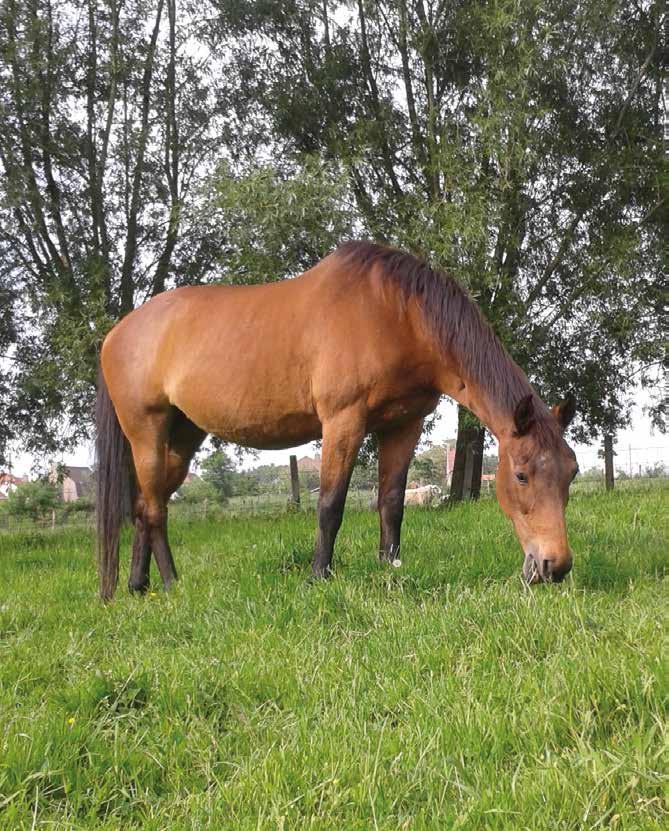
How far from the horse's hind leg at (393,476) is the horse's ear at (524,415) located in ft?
3.61

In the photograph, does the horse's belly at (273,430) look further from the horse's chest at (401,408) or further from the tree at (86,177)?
the tree at (86,177)

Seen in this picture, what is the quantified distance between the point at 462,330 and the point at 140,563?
3056mm

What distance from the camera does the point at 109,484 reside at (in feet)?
17.9

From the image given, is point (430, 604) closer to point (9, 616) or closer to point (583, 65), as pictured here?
point (9, 616)

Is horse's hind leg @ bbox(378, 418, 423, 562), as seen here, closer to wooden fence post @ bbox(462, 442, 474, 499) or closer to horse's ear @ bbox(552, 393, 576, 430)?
horse's ear @ bbox(552, 393, 576, 430)

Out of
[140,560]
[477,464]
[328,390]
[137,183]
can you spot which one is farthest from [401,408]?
[137,183]

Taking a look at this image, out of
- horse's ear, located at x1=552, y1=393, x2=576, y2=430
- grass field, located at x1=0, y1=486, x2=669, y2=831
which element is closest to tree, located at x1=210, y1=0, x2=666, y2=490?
horse's ear, located at x1=552, y1=393, x2=576, y2=430

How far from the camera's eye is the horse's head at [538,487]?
356cm

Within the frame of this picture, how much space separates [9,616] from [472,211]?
26.4 ft

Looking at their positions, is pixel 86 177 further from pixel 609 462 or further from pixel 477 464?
pixel 609 462

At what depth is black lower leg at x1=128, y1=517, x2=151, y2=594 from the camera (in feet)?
17.3

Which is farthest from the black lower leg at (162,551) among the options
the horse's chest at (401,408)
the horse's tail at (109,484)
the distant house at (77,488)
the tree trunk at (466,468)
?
the distant house at (77,488)

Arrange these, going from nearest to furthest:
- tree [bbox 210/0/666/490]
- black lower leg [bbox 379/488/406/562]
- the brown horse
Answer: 1. the brown horse
2. black lower leg [bbox 379/488/406/562]
3. tree [bbox 210/0/666/490]

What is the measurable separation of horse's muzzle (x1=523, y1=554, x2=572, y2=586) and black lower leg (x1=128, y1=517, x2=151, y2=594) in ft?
9.93
